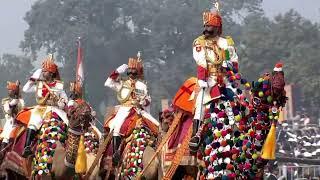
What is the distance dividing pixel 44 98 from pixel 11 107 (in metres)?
2.93

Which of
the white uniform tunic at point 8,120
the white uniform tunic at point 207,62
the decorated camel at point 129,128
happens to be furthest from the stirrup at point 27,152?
the white uniform tunic at point 207,62

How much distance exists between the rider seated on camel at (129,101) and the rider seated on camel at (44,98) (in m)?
0.97

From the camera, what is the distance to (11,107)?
63.4 feet

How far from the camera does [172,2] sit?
7500 cm

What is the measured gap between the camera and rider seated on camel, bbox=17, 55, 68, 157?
1620cm

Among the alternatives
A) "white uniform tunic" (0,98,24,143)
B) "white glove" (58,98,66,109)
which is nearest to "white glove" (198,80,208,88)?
"white glove" (58,98,66,109)

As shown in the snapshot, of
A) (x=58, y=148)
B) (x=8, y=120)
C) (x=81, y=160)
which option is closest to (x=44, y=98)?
(x=58, y=148)

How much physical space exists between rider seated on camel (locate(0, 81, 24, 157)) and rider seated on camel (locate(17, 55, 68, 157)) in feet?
6.23

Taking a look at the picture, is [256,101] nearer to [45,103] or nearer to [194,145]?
[194,145]

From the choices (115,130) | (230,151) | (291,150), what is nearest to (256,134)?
(230,151)

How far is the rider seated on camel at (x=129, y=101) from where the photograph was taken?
52.8 ft

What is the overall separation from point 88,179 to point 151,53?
168 ft

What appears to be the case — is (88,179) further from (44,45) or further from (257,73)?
(44,45)

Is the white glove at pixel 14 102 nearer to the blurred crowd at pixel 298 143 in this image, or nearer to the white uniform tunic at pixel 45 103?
the white uniform tunic at pixel 45 103
